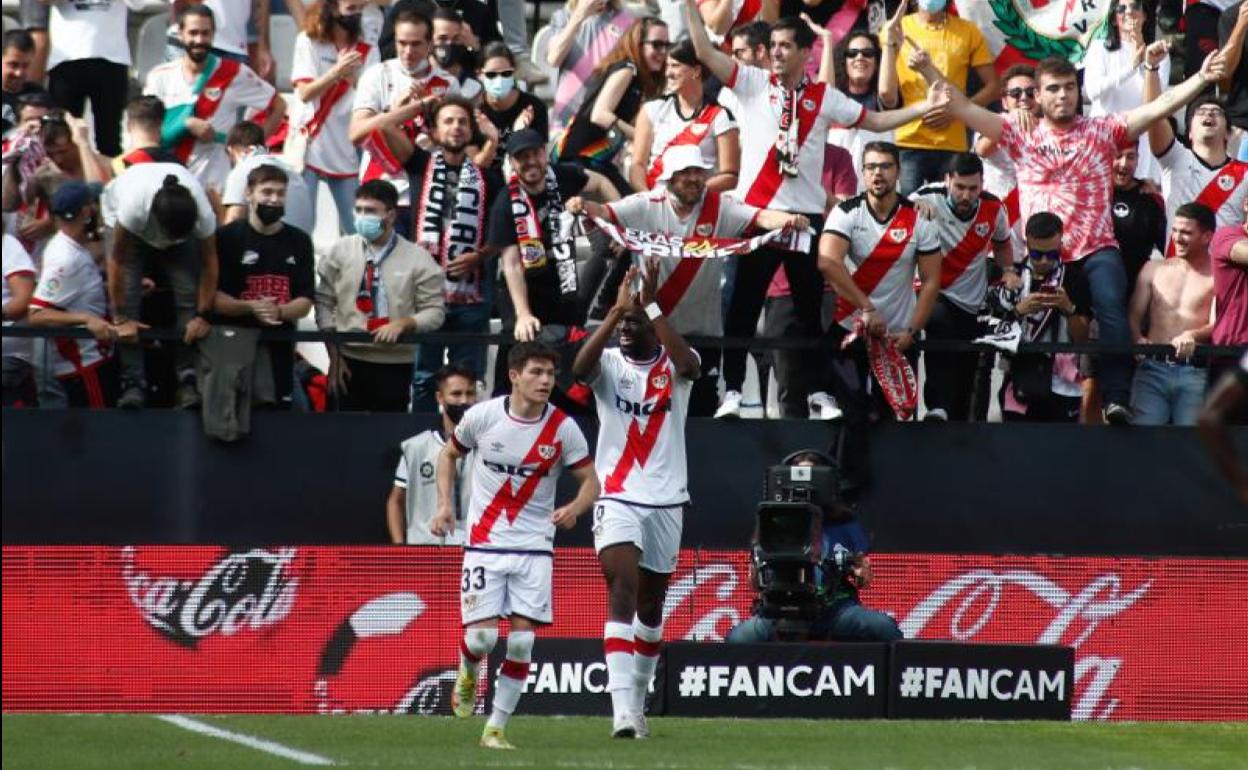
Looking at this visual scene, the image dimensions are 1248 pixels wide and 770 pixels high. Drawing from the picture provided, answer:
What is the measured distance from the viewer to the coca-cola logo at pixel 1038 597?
1395 centimetres

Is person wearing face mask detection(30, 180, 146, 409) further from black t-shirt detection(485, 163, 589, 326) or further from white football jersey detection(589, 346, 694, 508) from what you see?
white football jersey detection(589, 346, 694, 508)

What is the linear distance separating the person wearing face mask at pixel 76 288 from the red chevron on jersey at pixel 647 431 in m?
3.39

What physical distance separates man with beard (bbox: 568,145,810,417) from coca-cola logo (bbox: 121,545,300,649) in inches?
113

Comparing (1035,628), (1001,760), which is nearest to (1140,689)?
(1035,628)

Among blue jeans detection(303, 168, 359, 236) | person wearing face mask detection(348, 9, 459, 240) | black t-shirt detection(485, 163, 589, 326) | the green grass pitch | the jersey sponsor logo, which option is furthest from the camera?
blue jeans detection(303, 168, 359, 236)

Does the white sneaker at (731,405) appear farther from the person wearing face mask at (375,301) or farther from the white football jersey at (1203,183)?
the white football jersey at (1203,183)

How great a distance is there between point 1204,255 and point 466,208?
15.8 ft

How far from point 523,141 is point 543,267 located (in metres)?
0.80

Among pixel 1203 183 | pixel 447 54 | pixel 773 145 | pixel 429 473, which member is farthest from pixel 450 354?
pixel 1203 183

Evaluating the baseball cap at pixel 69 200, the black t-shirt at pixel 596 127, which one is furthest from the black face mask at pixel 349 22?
the baseball cap at pixel 69 200

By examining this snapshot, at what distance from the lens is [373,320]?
14.1 meters

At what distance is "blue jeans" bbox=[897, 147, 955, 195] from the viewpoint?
1558cm

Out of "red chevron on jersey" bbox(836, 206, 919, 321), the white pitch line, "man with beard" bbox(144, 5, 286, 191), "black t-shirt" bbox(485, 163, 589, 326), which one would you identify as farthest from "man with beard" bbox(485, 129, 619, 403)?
the white pitch line

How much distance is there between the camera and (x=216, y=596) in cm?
1360
